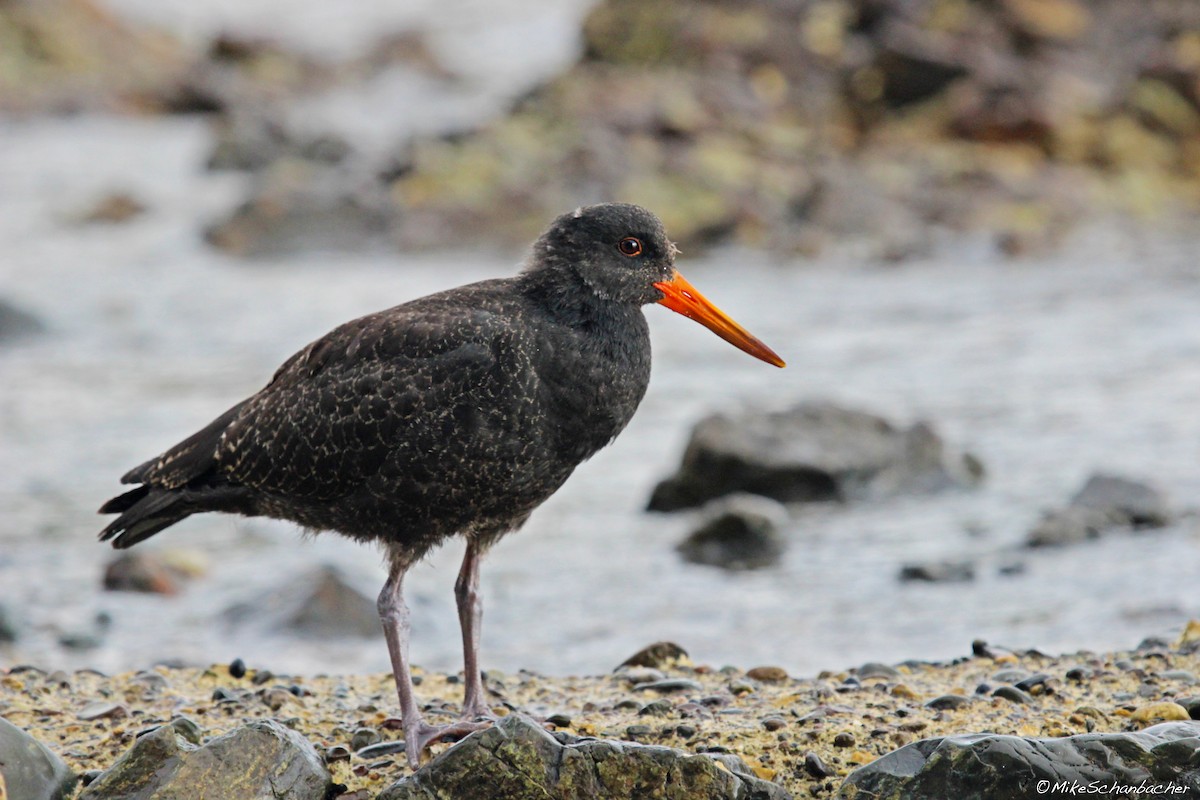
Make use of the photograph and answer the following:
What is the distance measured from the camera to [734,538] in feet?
32.2

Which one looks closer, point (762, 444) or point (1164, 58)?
point (762, 444)

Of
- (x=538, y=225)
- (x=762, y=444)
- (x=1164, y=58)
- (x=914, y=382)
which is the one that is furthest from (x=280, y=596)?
(x=1164, y=58)

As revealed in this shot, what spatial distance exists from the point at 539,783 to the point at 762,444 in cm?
617

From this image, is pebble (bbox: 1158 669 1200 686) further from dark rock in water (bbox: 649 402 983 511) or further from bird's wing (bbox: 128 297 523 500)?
dark rock in water (bbox: 649 402 983 511)

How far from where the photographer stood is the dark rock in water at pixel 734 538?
9.75 m

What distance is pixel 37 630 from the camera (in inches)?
344

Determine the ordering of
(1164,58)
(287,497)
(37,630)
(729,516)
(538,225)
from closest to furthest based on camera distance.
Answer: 1. (287,497)
2. (37,630)
3. (729,516)
4. (538,225)
5. (1164,58)

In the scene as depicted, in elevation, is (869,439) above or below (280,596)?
above

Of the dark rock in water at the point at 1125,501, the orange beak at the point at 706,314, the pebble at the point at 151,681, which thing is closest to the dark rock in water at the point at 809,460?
the dark rock in water at the point at 1125,501

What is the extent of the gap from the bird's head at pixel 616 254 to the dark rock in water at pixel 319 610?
309 cm

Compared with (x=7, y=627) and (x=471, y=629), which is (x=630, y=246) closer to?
(x=471, y=629)

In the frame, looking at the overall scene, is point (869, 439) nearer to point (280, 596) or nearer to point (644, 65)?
point (280, 596)

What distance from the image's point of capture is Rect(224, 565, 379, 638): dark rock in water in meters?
8.68

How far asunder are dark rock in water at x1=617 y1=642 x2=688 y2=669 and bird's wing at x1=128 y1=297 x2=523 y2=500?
1.82 metres
